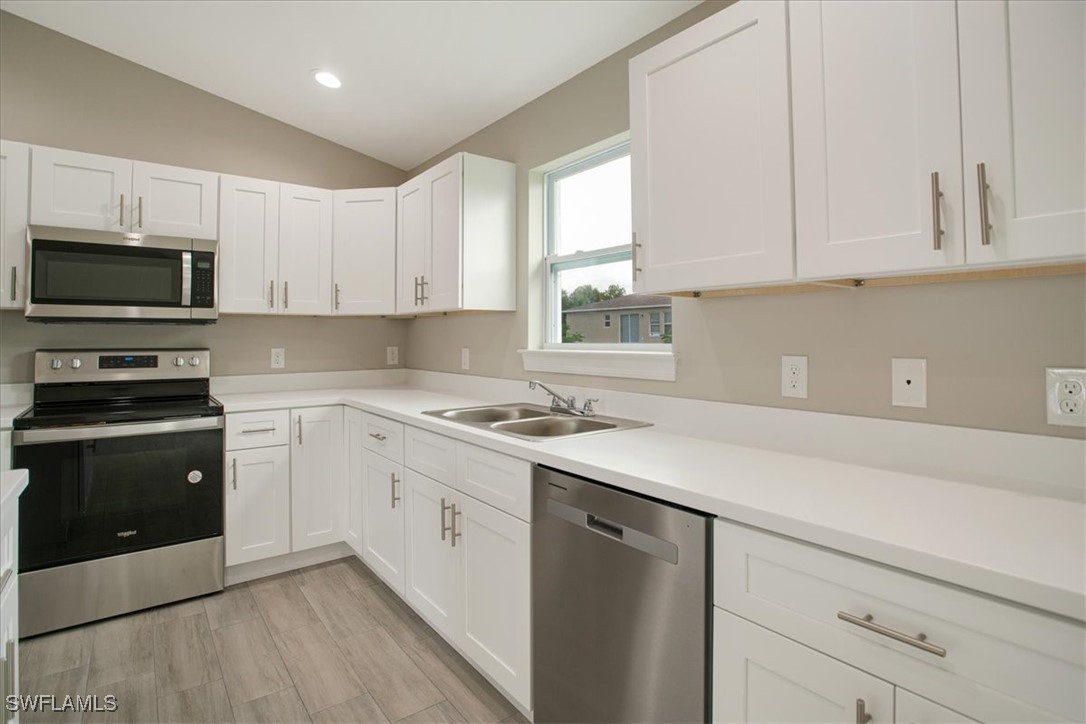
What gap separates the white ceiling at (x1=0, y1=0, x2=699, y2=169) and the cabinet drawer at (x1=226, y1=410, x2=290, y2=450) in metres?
1.73

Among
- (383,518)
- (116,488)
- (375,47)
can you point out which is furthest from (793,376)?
(116,488)

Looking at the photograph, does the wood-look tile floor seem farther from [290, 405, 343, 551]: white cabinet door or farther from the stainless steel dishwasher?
the stainless steel dishwasher

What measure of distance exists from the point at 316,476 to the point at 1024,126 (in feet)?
9.81

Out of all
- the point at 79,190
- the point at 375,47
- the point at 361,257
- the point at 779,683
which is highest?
the point at 375,47

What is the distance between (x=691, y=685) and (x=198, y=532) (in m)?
2.38

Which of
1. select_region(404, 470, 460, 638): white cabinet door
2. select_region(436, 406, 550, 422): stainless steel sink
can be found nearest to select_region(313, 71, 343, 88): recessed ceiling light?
select_region(436, 406, 550, 422): stainless steel sink

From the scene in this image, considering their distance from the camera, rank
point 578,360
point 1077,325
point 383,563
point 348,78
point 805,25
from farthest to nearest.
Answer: point 348,78
point 383,563
point 578,360
point 805,25
point 1077,325

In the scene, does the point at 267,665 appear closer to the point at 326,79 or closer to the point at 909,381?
the point at 909,381

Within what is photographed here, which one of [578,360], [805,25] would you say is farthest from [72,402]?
[805,25]

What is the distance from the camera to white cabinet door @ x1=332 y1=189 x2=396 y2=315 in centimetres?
319

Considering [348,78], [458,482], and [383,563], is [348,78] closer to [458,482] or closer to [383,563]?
[458,482]

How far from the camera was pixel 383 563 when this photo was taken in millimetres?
2512

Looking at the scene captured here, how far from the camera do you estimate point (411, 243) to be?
118 inches

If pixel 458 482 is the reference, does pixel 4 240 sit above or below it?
above
